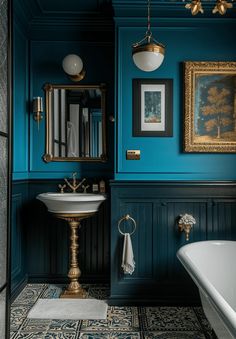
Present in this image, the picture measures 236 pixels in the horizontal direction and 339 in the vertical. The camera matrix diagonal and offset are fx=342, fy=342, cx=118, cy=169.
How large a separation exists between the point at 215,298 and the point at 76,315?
1462 mm

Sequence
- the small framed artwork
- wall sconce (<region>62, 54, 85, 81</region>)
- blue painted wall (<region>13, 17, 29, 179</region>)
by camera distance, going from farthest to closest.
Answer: wall sconce (<region>62, 54, 85, 81</region>)
blue painted wall (<region>13, 17, 29, 179</region>)
the small framed artwork

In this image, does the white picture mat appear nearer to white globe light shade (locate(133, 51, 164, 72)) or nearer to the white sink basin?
white globe light shade (locate(133, 51, 164, 72))

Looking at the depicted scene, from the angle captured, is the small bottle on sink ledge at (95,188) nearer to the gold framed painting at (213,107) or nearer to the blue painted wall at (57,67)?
the blue painted wall at (57,67)

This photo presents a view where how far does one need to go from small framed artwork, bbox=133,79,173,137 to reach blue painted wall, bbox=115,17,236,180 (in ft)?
0.13

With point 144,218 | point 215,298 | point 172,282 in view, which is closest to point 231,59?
point 144,218

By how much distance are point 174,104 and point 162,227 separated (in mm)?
1072

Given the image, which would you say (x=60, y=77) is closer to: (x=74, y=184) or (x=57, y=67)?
(x=57, y=67)

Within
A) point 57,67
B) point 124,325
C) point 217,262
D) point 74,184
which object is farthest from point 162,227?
point 57,67

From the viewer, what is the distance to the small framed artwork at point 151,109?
2973 mm

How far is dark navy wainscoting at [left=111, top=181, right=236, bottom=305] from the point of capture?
114 inches

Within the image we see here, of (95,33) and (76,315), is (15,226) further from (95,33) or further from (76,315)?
(95,33)

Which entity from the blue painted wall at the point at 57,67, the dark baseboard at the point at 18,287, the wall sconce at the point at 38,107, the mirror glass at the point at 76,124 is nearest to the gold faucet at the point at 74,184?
the blue painted wall at the point at 57,67

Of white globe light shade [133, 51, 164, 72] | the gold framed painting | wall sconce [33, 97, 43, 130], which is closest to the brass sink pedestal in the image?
wall sconce [33, 97, 43, 130]

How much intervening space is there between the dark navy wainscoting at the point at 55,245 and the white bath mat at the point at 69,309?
483mm
